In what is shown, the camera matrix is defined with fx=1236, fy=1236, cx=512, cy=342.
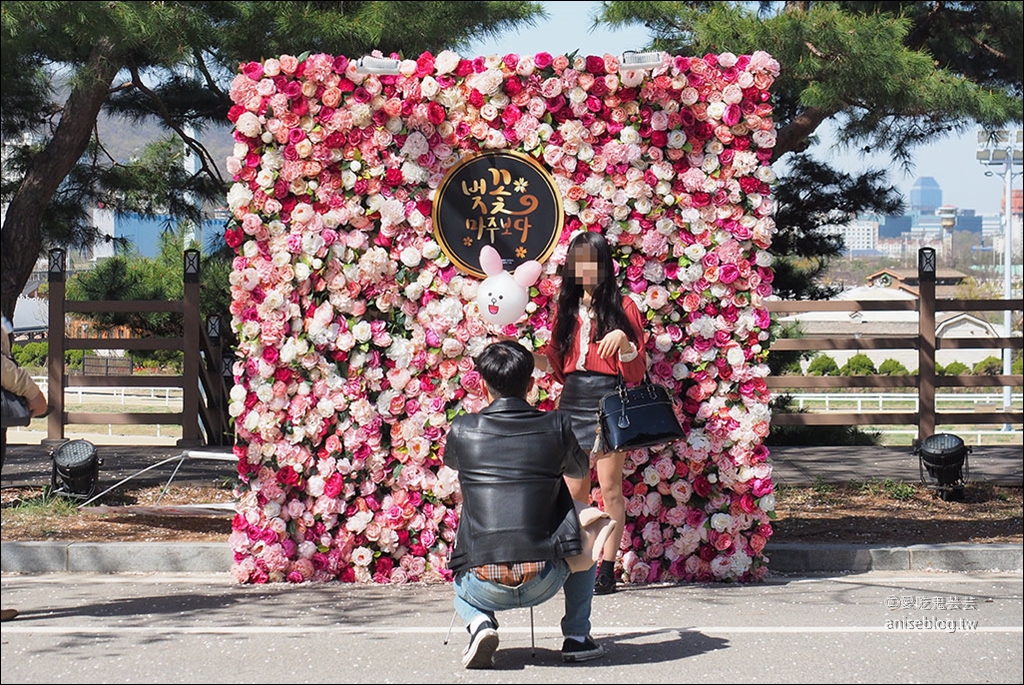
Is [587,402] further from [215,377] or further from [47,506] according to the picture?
[215,377]

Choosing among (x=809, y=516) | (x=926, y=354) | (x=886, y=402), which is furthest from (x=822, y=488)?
(x=886, y=402)

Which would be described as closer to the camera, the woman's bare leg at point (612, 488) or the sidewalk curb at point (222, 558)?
the woman's bare leg at point (612, 488)

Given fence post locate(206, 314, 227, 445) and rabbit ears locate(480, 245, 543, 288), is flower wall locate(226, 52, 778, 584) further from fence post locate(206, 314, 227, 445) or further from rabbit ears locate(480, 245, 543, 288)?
fence post locate(206, 314, 227, 445)

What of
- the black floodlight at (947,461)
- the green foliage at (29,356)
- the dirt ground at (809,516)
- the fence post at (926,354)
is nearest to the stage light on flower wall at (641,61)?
the dirt ground at (809,516)

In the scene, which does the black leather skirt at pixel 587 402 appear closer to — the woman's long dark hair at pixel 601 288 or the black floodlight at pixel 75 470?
the woman's long dark hair at pixel 601 288

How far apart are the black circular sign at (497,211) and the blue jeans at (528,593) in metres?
2.39

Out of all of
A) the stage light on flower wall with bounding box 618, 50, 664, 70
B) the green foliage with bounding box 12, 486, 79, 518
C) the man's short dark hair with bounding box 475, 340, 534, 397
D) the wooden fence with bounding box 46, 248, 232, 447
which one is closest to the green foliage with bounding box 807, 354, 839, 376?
the wooden fence with bounding box 46, 248, 232, 447

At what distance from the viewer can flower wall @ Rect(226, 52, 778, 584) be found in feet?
23.4

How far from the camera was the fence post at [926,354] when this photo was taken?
41.9 ft

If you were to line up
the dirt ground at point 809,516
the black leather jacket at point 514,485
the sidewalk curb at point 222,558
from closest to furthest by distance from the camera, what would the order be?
the black leather jacket at point 514,485 < the sidewalk curb at point 222,558 < the dirt ground at point 809,516

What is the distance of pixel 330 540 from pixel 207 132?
8.02 metres

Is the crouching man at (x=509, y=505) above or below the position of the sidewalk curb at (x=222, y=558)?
above

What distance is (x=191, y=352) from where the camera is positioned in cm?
1252

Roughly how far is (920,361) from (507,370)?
29.6 feet
